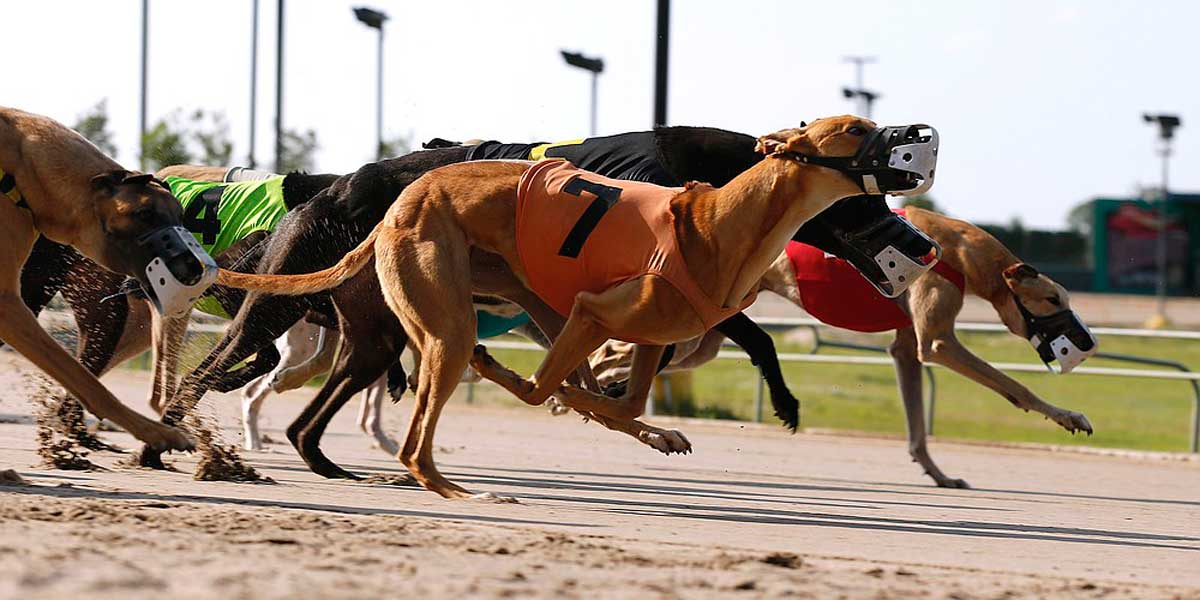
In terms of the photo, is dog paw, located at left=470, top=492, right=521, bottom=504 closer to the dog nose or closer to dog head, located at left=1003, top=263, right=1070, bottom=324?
the dog nose

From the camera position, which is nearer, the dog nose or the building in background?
the dog nose

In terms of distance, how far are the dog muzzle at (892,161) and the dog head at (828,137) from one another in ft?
0.07

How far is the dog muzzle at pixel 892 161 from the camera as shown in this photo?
584cm

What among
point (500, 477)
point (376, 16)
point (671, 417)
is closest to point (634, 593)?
point (500, 477)

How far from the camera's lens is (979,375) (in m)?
8.95

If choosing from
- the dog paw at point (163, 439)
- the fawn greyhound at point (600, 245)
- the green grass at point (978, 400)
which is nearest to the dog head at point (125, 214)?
the fawn greyhound at point (600, 245)

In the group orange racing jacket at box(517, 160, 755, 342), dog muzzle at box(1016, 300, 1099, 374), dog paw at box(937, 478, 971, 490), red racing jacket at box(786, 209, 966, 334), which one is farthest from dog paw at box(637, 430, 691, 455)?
dog muzzle at box(1016, 300, 1099, 374)

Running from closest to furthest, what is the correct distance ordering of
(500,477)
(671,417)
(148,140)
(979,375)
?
1. (500,477)
2. (979,375)
3. (671,417)
4. (148,140)

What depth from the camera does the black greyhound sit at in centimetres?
724

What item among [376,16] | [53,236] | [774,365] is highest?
[376,16]

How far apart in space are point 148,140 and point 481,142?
21142 mm

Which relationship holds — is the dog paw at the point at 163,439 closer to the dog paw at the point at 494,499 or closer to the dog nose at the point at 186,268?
the dog nose at the point at 186,268

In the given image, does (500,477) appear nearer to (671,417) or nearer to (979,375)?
(979,375)

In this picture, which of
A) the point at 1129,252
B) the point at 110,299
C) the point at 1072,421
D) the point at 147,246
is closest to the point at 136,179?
the point at 147,246
